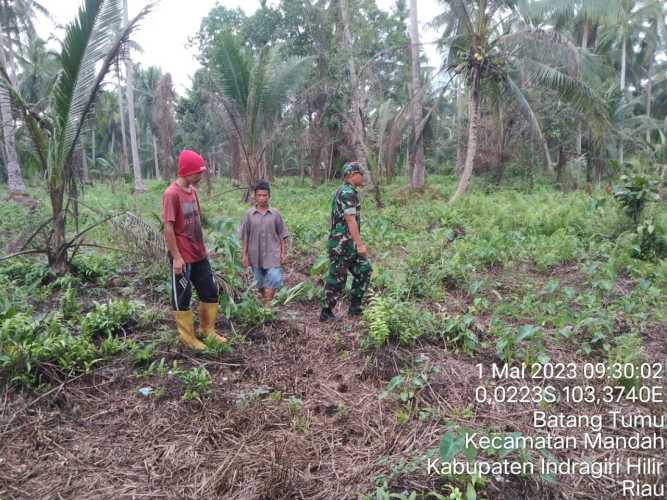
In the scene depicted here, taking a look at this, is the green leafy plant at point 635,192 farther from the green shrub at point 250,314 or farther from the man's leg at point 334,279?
the green shrub at point 250,314

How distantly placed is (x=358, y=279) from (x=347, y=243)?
0.39 meters

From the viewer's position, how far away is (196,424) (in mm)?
2947

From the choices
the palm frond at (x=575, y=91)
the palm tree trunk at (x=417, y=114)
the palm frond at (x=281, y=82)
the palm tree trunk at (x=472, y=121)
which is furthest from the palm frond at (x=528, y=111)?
the palm frond at (x=281, y=82)

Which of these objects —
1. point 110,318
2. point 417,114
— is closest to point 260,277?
point 110,318

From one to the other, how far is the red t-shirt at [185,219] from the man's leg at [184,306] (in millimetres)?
136

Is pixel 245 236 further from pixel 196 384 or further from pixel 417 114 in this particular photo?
pixel 417 114

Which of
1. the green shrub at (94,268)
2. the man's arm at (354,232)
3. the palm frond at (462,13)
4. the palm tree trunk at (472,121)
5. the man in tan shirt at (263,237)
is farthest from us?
the palm tree trunk at (472,121)

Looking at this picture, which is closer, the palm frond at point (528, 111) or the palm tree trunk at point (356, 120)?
the palm frond at point (528, 111)

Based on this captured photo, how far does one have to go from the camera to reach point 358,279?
4469 millimetres

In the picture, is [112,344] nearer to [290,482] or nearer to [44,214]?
[290,482]

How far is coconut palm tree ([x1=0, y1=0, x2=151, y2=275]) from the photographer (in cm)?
435

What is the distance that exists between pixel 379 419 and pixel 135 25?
4.24 m

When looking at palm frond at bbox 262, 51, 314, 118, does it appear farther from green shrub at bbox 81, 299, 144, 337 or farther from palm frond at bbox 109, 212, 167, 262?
green shrub at bbox 81, 299, 144, 337

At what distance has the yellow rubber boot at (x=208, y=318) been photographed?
3.89 meters
